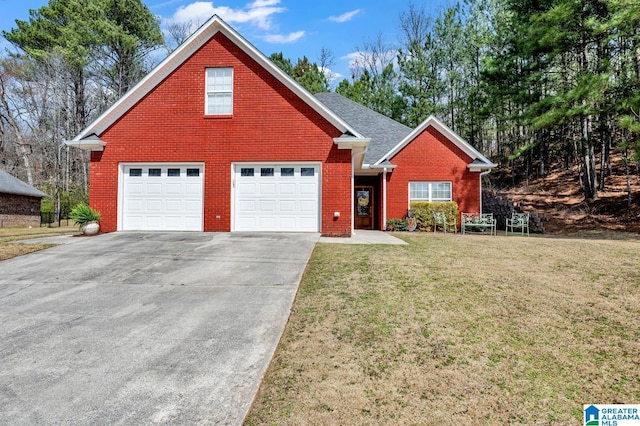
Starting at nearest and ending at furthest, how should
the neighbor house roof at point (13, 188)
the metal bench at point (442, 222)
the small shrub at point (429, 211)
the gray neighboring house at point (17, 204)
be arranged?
A: the metal bench at point (442, 222) → the small shrub at point (429, 211) → the neighbor house roof at point (13, 188) → the gray neighboring house at point (17, 204)

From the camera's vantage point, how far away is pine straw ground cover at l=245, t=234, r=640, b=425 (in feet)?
8.97

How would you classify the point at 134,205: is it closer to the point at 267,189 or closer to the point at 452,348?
the point at 267,189

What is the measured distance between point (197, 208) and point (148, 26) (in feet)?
94.3

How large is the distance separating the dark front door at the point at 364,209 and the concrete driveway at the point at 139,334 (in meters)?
10.3

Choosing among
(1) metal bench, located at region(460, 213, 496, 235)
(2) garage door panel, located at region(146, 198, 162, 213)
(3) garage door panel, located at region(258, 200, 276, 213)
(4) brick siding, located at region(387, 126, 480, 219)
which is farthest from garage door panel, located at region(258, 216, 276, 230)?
(1) metal bench, located at region(460, 213, 496, 235)

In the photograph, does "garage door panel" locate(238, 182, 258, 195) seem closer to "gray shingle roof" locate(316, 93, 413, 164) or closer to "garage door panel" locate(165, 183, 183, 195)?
"garage door panel" locate(165, 183, 183, 195)

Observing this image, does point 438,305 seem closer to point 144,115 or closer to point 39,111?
point 144,115

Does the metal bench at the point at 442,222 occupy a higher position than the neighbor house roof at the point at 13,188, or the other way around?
the neighbor house roof at the point at 13,188

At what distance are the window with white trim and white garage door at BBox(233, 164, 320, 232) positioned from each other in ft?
23.2

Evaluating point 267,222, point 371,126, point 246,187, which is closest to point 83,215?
point 246,187

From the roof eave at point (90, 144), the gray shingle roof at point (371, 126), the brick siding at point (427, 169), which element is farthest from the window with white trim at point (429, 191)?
the roof eave at point (90, 144)

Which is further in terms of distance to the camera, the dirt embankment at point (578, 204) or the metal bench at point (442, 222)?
the dirt embankment at point (578, 204)

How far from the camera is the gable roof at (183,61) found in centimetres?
1139

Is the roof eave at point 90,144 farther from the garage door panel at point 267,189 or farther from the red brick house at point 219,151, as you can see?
the garage door panel at point 267,189
